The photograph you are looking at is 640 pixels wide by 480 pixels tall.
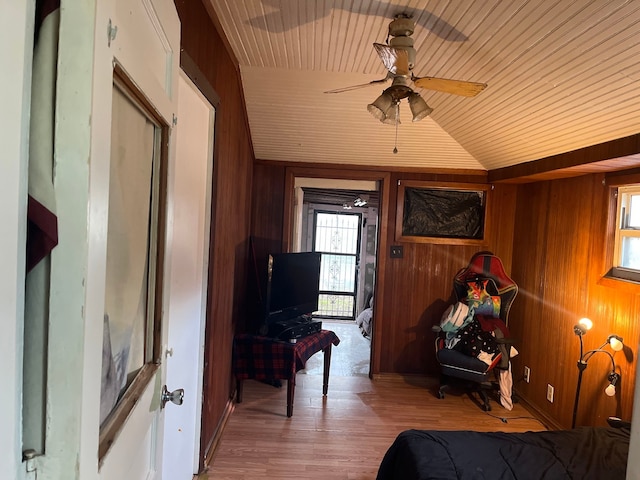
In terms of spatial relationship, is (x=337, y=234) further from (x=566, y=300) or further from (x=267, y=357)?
(x=566, y=300)

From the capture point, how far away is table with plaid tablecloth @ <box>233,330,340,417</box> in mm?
3256

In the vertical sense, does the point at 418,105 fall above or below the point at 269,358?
above

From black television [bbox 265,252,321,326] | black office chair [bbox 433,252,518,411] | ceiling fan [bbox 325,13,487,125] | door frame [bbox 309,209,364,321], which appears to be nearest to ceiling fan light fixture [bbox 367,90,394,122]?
ceiling fan [bbox 325,13,487,125]

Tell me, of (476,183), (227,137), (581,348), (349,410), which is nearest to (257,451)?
(349,410)

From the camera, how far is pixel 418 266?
14.1 feet

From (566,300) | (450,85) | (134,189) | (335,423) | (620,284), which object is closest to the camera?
(134,189)

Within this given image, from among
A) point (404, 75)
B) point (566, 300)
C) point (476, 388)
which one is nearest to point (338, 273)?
point (476, 388)

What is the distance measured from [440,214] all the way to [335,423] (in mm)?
2256

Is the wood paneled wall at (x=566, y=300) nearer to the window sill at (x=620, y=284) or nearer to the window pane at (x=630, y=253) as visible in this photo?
the window sill at (x=620, y=284)

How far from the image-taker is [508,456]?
198 cm

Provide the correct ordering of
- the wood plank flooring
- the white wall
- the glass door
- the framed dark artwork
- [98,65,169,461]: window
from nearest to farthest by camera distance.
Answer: the white wall < [98,65,169,461]: window < the wood plank flooring < the framed dark artwork < the glass door

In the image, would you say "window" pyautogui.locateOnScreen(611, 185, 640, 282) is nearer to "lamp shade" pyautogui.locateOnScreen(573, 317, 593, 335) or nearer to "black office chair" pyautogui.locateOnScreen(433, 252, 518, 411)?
"lamp shade" pyautogui.locateOnScreen(573, 317, 593, 335)

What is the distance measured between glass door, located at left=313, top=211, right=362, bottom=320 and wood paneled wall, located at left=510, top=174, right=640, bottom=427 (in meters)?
3.57

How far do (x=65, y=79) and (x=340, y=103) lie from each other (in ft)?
9.84
